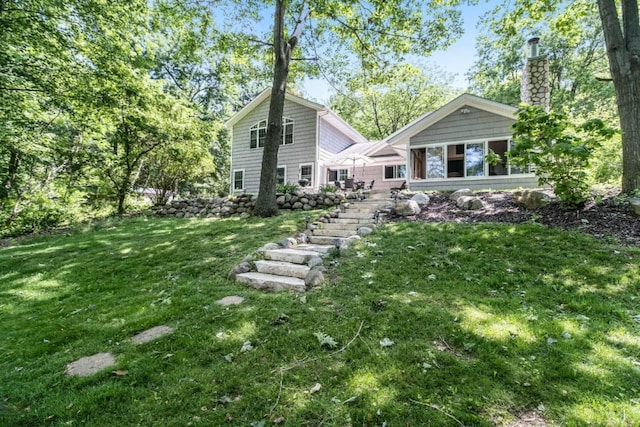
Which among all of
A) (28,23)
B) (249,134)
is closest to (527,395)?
(28,23)

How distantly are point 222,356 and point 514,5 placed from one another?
11.3 meters

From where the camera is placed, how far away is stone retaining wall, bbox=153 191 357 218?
9.77m

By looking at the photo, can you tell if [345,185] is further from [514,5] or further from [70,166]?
[70,166]

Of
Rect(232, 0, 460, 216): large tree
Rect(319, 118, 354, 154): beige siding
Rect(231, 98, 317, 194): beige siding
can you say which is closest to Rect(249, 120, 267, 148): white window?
Rect(231, 98, 317, 194): beige siding

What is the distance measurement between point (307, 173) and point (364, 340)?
41.5ft

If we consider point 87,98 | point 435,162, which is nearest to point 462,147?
point 435,162

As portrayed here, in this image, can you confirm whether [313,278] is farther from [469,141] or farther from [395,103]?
[395,103]

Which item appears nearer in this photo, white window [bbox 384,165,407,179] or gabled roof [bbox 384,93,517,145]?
gabled roof [bbox 384,93,517,145]

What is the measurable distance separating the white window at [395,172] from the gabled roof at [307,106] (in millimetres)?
3015

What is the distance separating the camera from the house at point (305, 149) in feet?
48.0

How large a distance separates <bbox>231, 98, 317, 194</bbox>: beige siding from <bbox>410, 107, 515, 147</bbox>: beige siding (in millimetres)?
5167

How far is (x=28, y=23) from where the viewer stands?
6.02 metres

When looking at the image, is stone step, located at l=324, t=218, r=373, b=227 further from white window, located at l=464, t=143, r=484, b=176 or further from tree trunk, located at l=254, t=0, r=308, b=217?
white window, located at l=464, t=143, r=484, b=176

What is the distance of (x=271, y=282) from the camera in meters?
4.11
